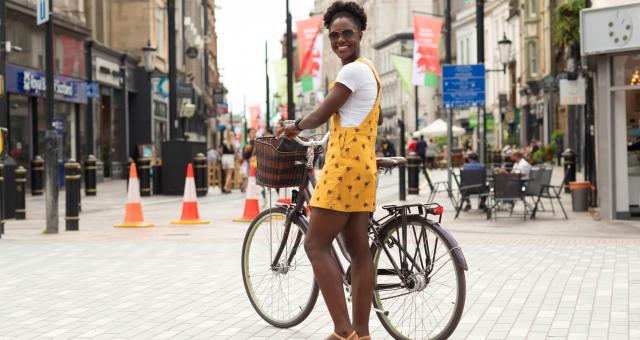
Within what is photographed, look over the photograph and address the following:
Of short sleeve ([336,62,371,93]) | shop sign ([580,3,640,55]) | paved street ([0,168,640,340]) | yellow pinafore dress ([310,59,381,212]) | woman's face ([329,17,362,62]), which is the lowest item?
paved street ([0,168,640,340])

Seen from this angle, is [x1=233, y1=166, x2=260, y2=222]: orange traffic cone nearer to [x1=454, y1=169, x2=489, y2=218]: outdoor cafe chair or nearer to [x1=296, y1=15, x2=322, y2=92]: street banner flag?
[x1=454, y1=169, x2=489, y2=218]: outdoor cafe chair

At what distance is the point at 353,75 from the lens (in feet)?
19.0

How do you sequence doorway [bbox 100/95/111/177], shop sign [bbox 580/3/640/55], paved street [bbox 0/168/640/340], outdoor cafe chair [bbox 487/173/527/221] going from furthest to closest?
doorway [bbox 100/95/111/177]
outdoor cafe chair [bbox 487/173/527/221]
shop sign [bbox 580/3/640/55]
paved street [bbox 0/168/640/340]

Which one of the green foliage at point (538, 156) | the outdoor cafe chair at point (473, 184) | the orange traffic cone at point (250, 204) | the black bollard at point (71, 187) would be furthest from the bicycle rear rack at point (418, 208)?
the green foliage at point (538, 156)

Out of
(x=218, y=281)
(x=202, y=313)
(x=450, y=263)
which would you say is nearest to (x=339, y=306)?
(x=450, y=263)

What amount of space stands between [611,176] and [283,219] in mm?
10551

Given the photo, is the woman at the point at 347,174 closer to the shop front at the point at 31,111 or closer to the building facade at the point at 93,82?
the building facade at the point at 93,82

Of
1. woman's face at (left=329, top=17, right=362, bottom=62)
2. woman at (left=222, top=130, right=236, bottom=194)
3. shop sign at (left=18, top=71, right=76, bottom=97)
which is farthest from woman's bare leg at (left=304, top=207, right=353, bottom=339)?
shop sign at (left=18, top=71, right=76, bottom=97)

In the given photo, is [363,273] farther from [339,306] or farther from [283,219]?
[283,219]

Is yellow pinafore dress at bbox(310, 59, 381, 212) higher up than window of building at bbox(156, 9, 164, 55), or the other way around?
window of building at bbox(156, 9, 164, 55)

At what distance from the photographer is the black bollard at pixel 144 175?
28609mm

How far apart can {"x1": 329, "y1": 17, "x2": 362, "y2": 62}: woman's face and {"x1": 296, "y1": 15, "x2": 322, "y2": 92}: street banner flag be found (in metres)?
29.0

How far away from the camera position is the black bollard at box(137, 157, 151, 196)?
2861 centimetres

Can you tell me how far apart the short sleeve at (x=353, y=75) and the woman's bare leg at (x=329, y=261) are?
68 cm
